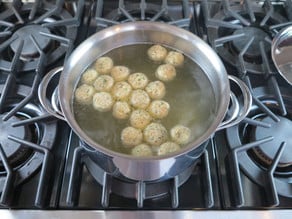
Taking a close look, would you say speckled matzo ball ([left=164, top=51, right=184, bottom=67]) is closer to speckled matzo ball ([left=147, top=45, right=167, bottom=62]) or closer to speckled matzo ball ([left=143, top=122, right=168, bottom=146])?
speckled matzo ball ([left=147, top=45, right=167, bottom=62])

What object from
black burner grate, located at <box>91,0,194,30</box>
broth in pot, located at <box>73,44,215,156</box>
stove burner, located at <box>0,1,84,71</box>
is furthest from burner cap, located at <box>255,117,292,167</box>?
stove burner, located at <box>0,1,84,71</box>

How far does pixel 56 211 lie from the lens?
0.63 metres

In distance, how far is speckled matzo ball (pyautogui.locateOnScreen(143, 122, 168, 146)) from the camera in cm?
66

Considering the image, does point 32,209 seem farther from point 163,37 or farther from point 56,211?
point 163,37

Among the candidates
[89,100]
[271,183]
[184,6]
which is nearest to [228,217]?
[271,183]

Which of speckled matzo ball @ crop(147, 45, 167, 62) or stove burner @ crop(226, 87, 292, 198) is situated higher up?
speckled matzo ball @ crop(147, 45, 167, 62)

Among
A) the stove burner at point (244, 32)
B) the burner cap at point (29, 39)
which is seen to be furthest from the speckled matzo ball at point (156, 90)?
the burner cap at point (29, 39)

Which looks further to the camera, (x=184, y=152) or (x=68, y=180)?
(x=68, y=180)

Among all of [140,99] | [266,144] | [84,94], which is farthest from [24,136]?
[266,144]

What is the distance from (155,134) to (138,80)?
14 centimetres

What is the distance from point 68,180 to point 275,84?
19.7 inches

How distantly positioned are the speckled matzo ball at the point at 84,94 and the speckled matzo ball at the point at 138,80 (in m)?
0.09

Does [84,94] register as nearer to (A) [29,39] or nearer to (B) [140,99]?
(B) [140,99]

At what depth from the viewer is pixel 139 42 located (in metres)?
0.79
